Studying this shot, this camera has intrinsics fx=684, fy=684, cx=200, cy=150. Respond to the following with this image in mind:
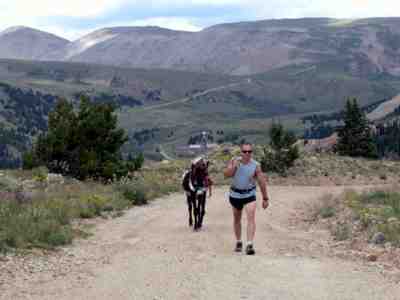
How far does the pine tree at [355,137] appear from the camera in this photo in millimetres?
61781

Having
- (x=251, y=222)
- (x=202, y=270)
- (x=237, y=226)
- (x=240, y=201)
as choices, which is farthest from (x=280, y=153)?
(x=202, y=270)

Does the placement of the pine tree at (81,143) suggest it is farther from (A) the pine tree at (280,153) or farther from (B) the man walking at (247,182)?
(B) the man walking at (247,182)

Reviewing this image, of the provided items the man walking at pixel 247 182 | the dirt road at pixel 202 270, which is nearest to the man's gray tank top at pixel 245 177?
the man walking at pixel 247 182

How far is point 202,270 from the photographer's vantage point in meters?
11.4

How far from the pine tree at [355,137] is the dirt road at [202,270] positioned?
45.3 metres

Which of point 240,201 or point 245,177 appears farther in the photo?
point 240,201

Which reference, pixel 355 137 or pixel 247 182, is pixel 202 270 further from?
pixel 355 137

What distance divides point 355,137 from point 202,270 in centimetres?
5302

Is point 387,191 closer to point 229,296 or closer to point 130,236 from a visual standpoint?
point 130,236

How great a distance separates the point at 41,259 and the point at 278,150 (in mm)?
34479

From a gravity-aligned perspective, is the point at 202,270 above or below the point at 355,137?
above

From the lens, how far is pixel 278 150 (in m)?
45.8

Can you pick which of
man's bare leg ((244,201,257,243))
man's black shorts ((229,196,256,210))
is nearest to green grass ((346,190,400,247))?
man's bare leg ((244,201,257,243))

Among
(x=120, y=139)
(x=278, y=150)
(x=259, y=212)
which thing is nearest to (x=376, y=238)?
(x=259, y=212)
